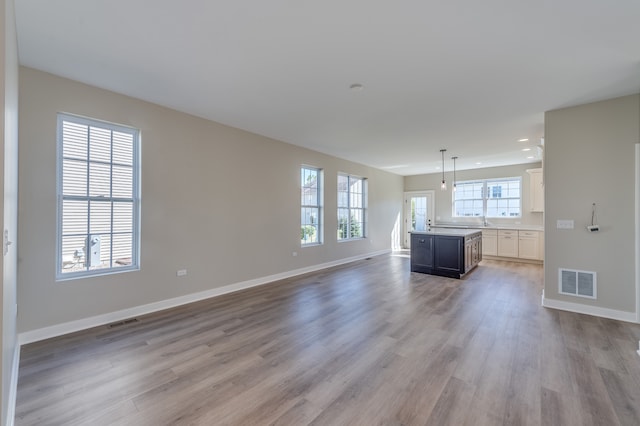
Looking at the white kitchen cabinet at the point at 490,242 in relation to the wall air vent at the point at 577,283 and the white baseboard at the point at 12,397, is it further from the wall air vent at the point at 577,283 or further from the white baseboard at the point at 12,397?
the white baseboard at the point at 12,397

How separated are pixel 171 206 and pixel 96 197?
2.75 ft

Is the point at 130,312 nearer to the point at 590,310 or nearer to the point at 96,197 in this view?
the point at 96,197

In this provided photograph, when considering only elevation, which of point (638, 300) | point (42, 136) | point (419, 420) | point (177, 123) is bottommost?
point (419, 420)

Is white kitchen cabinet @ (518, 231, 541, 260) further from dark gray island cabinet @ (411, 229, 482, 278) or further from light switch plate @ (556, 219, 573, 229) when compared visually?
light switch plate @ (556, 219, 573, 229)

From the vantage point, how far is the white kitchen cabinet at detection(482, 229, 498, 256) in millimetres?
7898

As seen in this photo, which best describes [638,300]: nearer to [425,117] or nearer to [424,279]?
[424,279]

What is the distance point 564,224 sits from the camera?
392cm

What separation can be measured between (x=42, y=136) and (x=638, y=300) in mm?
7130

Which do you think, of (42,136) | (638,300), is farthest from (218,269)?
(638,300)

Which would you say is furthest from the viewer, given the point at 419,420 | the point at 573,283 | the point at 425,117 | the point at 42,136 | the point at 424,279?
the point at 424,279

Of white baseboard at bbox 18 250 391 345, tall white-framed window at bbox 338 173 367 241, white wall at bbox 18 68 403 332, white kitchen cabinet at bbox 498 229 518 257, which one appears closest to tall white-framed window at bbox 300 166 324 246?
white wall at bbox 18 68 403 332

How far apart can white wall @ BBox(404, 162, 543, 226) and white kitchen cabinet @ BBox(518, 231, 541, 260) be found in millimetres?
713

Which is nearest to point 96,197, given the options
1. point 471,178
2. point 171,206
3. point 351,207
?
point 171,206

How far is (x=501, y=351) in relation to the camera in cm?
272
